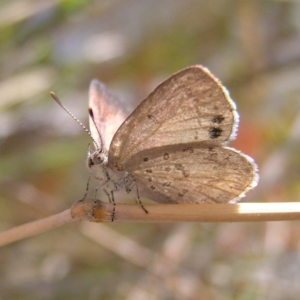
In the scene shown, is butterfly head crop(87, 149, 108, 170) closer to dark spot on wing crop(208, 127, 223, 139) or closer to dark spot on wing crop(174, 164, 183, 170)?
dark spot on wing crop(174, 164, 183, 170)

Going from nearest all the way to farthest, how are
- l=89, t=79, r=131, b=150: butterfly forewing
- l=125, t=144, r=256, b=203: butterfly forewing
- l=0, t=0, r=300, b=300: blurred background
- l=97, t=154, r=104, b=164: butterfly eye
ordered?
l=125, t=144, r=256, b=203: butterfly forewing
l=97, t=154, r=104, b=164: butterfly eye
l=89, t=79, r=131, b=150: butterfly forewing
l=0, t=0, r=300, b=300: blurred background

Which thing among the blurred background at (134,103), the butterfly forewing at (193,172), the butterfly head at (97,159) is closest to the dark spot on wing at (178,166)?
the butterfly forewing at (193,172)

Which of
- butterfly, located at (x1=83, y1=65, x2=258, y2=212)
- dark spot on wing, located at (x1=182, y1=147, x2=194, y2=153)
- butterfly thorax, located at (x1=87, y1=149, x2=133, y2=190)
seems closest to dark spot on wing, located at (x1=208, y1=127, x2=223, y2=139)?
butterfly, located at (x1=83, y1=65, x2=258, y2=212)

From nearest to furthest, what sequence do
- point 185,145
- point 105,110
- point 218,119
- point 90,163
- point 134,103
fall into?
point 218,119 → point 185,145 → point 90,163 → point 105,110 → point 134,103

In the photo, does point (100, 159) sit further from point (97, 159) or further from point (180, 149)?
point (180, 149)

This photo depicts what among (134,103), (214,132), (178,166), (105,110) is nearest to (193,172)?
(178,166)

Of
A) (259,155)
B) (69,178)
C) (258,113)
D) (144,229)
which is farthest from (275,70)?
(69,178)

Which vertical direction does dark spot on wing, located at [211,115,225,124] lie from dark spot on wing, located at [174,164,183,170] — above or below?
above
